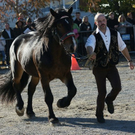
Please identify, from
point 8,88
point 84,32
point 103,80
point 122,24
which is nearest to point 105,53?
point 103,80

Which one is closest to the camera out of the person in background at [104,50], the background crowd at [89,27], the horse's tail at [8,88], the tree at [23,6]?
the person in background at [104,50]

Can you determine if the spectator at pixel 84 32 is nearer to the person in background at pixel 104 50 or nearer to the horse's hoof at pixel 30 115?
the horse's hoof at pixel 30 115

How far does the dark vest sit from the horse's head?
0.44 m

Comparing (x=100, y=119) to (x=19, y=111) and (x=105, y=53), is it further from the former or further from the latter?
(x=19, y=111)

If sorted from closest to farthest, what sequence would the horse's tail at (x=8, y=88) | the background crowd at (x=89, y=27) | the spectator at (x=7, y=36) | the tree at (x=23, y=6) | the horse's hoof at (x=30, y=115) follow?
the horse's hoof at (x=30, y=115) < the horse's tail at (x=8, y=88) < the spectator at (x=7, y=36) < the background crowd at (x=89, y=27) < the tree at (x=23, y=6)

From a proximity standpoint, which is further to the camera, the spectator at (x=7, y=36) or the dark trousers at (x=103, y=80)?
→ the spectator at (x=7, y=36)

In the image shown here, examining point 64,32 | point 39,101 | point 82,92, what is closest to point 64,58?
point 64,32

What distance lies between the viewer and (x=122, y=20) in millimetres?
15961

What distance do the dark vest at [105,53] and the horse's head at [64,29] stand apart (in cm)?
44

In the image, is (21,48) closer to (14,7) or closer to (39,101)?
(39,101)

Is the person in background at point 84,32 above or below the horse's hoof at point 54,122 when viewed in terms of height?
below

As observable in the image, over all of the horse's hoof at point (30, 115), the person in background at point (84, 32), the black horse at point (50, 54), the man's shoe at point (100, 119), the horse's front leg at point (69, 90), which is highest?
the black horse at point (50, 54)

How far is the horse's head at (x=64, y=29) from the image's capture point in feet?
20.2

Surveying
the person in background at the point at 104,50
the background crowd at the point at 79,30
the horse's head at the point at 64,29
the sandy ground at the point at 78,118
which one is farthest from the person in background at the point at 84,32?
the person in background at the point at 104,50
